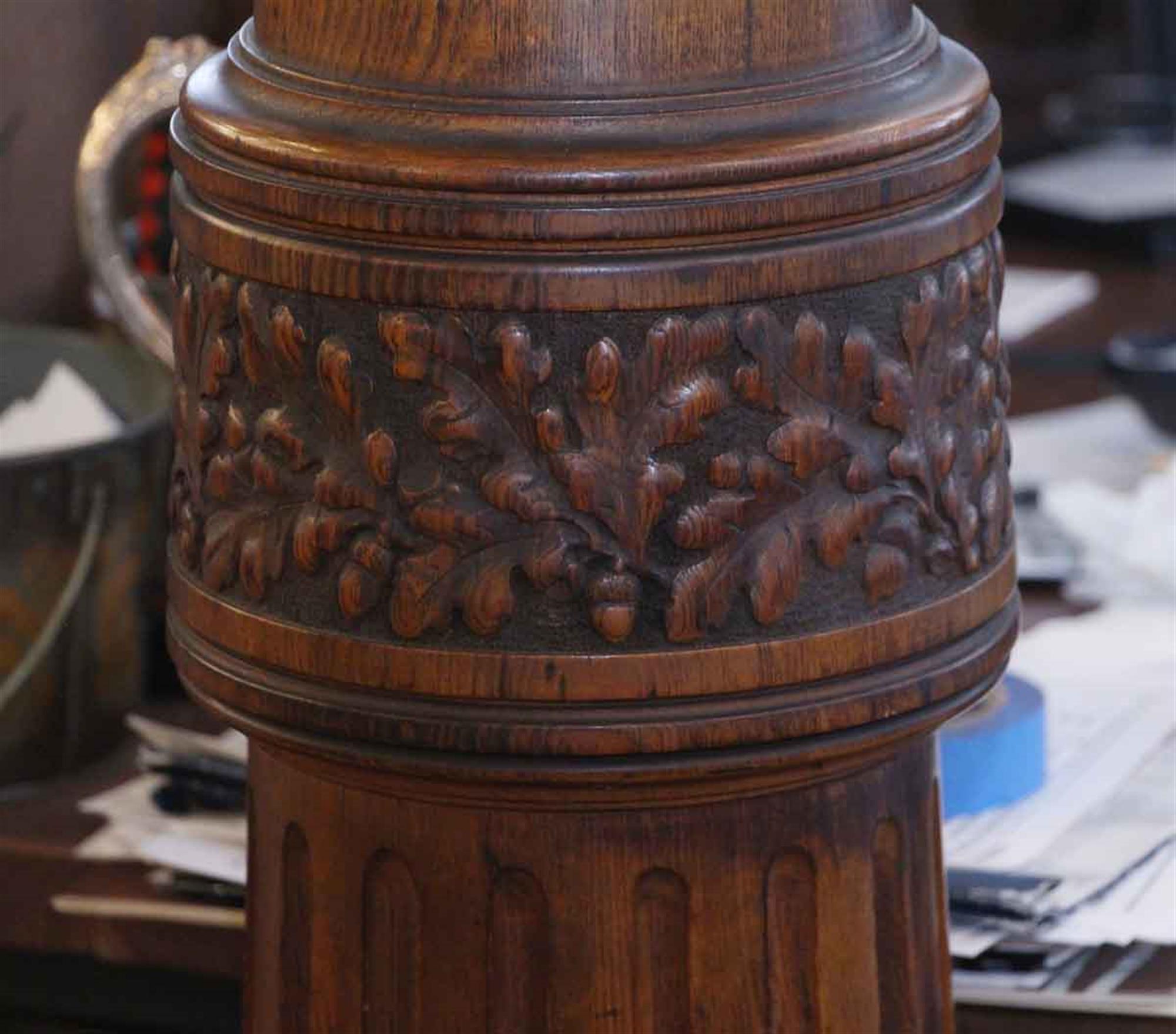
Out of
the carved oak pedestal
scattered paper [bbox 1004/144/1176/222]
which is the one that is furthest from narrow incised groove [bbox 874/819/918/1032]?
scattered paper [bbox 1004/144/1176/222]

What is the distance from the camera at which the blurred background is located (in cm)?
101

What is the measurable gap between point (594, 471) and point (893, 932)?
19 centimetres

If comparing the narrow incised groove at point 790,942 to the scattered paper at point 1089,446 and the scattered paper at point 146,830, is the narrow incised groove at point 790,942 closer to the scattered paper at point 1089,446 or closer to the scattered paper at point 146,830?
the scattered paper at point 146,830

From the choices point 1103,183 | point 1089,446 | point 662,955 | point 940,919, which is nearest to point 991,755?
point 940,919

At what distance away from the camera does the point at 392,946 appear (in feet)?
2.37

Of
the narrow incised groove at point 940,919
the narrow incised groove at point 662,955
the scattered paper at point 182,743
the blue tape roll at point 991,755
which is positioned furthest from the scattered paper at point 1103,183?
the narrow incised groove at point 662,955

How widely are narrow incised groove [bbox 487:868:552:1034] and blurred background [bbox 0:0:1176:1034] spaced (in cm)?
30

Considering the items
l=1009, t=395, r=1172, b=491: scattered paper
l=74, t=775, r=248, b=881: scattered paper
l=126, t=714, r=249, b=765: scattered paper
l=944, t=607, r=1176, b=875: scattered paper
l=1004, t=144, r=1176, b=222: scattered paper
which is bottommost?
l=1009, t=395, r=1172, b=491: scattered paper

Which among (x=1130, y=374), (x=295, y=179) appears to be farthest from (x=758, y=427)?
(x=1130, y=374)

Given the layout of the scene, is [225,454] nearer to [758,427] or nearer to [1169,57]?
[758,427]

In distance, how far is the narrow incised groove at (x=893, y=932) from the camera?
738 millimetres

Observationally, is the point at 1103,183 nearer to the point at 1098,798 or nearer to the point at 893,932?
the point at 1098,798

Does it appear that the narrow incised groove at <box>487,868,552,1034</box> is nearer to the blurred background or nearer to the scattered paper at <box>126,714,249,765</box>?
the blurred background

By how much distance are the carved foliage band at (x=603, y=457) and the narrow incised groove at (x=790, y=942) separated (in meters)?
0.08
